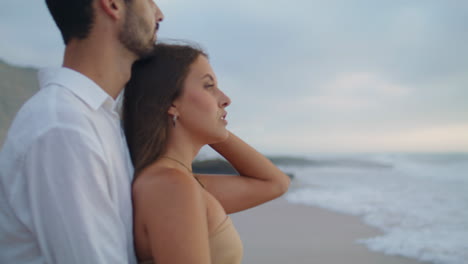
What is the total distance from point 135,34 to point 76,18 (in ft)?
0.50

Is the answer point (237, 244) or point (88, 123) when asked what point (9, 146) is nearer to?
point (88, 123)

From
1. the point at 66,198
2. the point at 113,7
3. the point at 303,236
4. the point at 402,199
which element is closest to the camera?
the point at 66,198

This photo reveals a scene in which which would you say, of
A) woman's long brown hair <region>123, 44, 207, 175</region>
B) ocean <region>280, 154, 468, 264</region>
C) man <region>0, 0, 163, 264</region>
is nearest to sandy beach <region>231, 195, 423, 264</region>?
ocean <region>280, 154, 468, 264</region>

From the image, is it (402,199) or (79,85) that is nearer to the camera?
(79,85)

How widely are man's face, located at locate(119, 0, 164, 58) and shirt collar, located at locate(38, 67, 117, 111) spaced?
0.54 ft

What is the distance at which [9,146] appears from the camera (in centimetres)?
79

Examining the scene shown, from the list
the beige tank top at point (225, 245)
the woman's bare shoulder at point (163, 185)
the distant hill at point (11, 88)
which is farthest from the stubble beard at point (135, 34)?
the distant hill at point (11, 88)

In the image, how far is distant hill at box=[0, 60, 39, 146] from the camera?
159 inches

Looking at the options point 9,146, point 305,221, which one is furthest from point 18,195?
point 305,221

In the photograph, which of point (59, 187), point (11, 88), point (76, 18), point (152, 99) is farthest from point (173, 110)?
point (11, 88)

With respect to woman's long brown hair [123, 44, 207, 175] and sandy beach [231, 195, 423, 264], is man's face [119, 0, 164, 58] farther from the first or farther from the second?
sandy beach [231, 195, 423, 264]

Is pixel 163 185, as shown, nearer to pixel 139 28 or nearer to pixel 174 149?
pixel 174 149

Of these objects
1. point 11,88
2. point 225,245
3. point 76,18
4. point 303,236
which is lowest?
point 303,236

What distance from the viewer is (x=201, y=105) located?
119 cm
